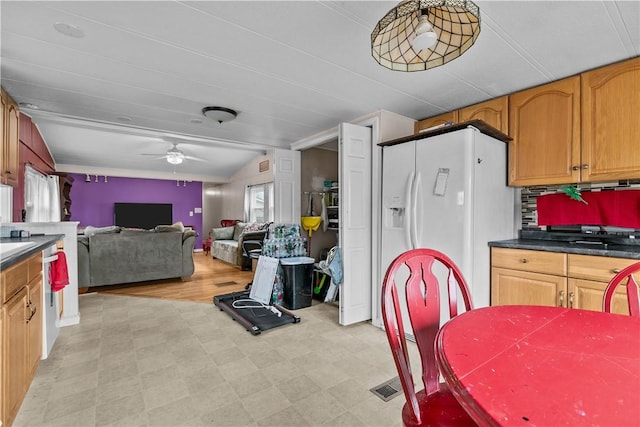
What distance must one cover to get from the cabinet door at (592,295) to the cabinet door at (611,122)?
0.75 metres

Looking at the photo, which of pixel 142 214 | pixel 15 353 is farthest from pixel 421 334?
pixel 142 214

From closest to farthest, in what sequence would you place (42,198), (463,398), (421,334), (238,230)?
(463,398) → (421,334) → (42,198) → (238,230)

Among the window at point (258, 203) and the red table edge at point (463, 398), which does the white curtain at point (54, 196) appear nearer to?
the window at point (258, 203)

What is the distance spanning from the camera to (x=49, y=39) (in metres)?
1.79

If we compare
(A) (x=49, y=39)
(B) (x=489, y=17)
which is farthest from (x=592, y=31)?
(A) (x=49, y=39)

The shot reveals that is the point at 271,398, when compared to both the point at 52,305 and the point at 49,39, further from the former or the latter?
the point at 49,39

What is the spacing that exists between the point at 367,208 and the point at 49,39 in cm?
262

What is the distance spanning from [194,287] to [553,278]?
167 inches

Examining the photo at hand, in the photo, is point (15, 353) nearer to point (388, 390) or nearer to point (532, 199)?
point (388, 390)

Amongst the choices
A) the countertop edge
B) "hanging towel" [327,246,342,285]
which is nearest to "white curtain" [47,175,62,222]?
"hanging towel" [327,246,342,285]

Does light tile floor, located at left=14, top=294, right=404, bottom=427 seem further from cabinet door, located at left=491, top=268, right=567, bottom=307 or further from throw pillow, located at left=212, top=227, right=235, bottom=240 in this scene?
throw pillow, located at left=212, top=227, right=235, bottom=240

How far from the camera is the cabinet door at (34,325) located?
6.18 feet

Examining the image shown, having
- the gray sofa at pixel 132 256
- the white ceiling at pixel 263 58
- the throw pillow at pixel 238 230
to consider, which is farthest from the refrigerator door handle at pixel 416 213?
the throw pillow at pixel 238 230

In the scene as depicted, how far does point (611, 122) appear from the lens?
6.81 ft
